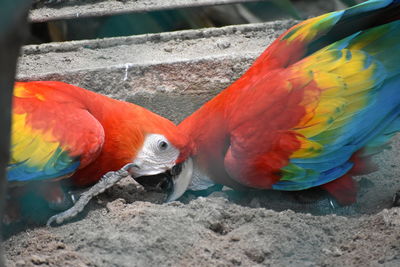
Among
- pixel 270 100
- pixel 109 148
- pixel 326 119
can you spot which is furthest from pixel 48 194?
pixel 326 119

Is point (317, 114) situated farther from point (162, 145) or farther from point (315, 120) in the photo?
point (162, 145)

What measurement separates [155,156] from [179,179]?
0.45ft

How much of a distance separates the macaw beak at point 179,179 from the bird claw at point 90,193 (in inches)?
7.2

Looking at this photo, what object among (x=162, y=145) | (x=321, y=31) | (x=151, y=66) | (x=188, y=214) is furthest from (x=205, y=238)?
(x=151, y=66)

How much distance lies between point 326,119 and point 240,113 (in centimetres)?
31

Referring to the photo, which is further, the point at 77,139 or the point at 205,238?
the point at 77,139

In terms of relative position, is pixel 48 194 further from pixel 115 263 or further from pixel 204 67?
pixel 204 67

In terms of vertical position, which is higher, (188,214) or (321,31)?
(321,31)

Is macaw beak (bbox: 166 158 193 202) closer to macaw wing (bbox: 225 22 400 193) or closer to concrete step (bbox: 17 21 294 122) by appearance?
macaw wing (bbox: 225 22 400 193)

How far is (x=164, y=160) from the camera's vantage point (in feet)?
7.72

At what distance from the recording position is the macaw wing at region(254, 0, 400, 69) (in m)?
2.32

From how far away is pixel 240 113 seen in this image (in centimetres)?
229

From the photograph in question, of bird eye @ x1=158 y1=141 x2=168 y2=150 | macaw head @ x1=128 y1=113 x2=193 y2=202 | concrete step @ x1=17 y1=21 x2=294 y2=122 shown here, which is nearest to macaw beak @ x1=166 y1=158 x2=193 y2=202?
macaw head @ x1=128 y1=113 x2=193 y2=202

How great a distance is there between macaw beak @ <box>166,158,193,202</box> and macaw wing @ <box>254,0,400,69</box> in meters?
0.50
